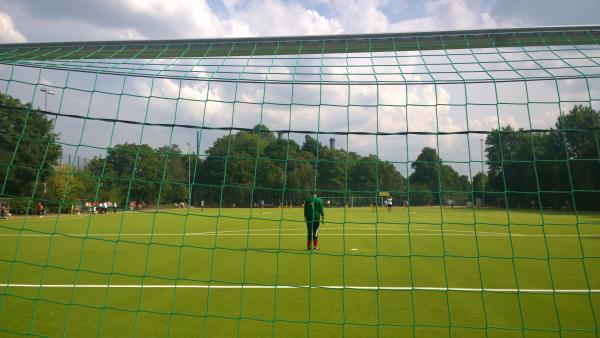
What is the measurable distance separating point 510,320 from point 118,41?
595 cm

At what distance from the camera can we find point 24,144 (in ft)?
30.0

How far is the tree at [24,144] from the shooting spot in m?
4.53

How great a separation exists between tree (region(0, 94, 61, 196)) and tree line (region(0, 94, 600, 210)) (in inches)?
1.7

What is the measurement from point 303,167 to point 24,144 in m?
6.39

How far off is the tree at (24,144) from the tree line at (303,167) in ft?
0.14

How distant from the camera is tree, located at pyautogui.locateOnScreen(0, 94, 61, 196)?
4.53 m

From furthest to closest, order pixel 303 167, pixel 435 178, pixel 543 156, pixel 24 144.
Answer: pixel 24 144 < pixel 303 167 < pixel 543 156 < pixel 435 178

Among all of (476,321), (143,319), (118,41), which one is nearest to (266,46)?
(118,41)

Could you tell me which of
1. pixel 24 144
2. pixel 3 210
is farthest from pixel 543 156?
pixel 3 210

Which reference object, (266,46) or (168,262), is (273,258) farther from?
(266,46)

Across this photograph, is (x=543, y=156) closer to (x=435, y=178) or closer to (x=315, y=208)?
(x=435, y=178)

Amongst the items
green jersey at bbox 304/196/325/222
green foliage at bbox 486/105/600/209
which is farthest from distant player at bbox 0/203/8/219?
green foliage at bbox 486/105/600/209

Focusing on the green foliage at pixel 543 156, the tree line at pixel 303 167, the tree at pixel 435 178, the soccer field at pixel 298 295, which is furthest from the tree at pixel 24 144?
the green foliage at pixel 543 156

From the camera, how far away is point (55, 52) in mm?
5375
